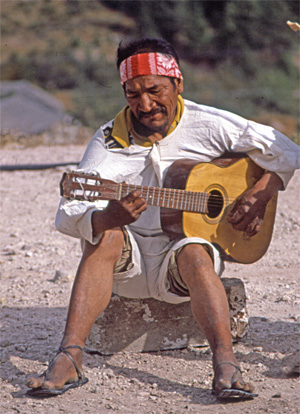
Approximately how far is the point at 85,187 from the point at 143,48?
97 cm

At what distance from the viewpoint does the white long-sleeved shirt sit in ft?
12.2

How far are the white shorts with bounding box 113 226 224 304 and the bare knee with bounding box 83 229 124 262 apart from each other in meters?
0.14

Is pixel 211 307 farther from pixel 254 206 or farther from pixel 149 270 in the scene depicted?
pixel 254 206

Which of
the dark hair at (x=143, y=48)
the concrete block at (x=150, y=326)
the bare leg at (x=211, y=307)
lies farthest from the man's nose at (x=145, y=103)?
the concrete block at (x=150, y=326)

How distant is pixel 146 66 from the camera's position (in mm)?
3744

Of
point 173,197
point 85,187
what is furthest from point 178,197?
point 85,187

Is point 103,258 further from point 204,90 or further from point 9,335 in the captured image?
point 204,90

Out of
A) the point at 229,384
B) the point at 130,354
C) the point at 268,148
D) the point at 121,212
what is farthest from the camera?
the point at 130,354

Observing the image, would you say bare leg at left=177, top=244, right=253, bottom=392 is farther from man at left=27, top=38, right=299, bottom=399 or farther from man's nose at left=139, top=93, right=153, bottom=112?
man's nose at left=139, top=93, right=153, bottom=112

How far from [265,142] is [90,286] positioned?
49.0 inches

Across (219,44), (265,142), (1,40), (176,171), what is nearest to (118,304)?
(176,171)

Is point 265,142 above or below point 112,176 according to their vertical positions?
above

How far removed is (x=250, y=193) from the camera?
3.87m

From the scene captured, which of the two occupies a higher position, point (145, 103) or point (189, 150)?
point (145, 103)
